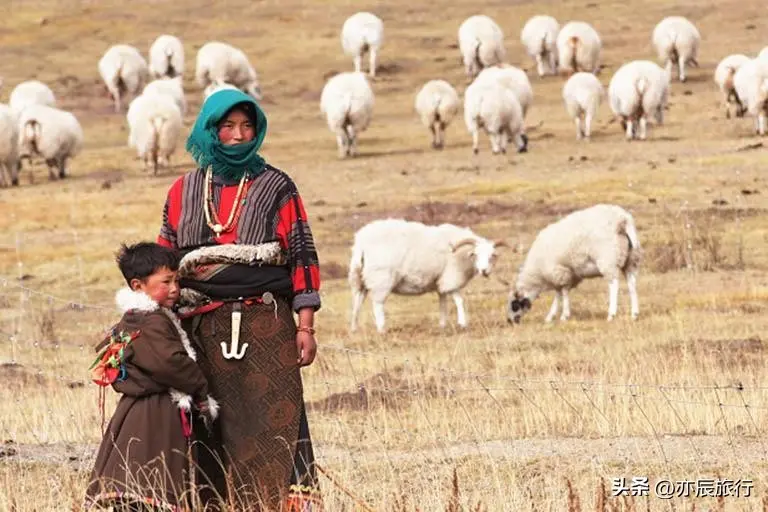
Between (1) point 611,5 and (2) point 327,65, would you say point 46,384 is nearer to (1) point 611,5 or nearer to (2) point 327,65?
(2) point 327,65

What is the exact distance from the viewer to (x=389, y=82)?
40.4 metres

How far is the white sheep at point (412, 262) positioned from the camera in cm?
1561

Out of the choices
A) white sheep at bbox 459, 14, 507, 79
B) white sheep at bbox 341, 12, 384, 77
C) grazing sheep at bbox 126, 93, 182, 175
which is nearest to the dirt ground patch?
grazing sheep at bbox 126, 93, 182, 175

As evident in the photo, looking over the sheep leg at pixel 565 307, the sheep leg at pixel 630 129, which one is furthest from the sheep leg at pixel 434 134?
the sheep leg at pixel 565 307

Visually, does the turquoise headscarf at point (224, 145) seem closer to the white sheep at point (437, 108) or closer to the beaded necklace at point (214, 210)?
the beaded necklace at point (214, 210)

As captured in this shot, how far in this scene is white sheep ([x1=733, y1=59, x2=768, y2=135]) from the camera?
28263 millimetres

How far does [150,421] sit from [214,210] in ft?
3.03

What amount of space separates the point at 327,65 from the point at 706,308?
93.7 feet

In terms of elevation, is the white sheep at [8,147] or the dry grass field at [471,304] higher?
the white sheep at [8,147]

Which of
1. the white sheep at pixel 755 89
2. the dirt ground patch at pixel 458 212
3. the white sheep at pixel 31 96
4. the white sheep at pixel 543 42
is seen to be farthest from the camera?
the white sheep at pixel 543 42

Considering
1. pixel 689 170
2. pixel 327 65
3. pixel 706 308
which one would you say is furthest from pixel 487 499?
pixel 327 65

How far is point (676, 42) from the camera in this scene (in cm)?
3691

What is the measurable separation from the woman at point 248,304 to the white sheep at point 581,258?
30.4 feet

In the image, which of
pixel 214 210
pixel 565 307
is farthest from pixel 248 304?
pixel 565 307
